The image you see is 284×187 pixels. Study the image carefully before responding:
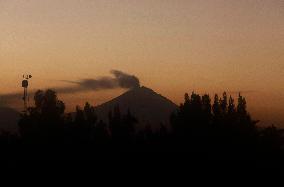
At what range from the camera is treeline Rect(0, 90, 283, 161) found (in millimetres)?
84000

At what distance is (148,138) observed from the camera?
9244cm

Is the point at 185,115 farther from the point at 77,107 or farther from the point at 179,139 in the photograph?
the point at 77,107

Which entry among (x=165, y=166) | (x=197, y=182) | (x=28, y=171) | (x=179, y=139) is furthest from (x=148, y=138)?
(x=28, y=171)

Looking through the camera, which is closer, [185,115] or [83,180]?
[83,180]

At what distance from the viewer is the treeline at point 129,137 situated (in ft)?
276

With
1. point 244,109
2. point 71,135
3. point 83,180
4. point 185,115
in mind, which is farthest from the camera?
Answer: point 244,109

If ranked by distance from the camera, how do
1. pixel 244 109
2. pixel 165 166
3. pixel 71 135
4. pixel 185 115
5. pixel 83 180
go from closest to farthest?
pixel 83 180, pixel 165 166, pixel 71 135, pixel 185 115, pixel 244 109

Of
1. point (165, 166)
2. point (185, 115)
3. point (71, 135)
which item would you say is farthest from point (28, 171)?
point (185, 115)

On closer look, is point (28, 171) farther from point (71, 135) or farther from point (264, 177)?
point (264, 177)

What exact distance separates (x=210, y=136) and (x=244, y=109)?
20652 millimetres

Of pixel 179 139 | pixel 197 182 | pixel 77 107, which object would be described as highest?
pixel 77 107

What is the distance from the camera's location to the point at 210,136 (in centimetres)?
→ 9169

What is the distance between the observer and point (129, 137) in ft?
306

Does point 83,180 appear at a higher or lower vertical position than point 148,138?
lower
